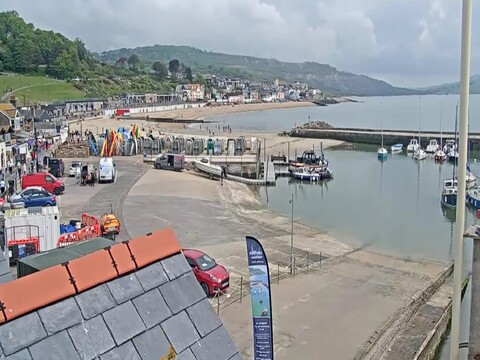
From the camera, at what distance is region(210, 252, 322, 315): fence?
1587cm

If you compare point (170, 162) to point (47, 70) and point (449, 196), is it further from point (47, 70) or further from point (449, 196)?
point (47, 70)

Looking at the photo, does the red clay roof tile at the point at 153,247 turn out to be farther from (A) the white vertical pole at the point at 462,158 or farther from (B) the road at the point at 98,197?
(B) the road at the point at 98,197

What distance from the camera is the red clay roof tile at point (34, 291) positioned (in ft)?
10.0

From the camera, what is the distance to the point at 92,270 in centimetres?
356

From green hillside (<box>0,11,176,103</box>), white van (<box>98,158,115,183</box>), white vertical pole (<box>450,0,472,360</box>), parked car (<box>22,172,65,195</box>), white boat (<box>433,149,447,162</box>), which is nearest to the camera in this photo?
white vertical pole (<box>450,0,472,360</box>)

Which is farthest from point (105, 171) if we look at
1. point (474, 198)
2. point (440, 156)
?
point (440, 156)

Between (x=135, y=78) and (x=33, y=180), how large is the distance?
553 ft

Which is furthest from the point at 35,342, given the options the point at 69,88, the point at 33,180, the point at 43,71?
the point at 43,71

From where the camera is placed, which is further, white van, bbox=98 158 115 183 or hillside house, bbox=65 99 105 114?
hillside house, bbox=65 99 105 114

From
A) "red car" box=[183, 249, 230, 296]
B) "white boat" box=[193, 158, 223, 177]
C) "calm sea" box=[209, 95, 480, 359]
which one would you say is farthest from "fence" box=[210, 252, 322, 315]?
"white boat" box=[193, 158, 223, 177]

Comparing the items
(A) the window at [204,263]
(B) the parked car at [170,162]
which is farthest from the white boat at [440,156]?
(A) the window at [204,263]

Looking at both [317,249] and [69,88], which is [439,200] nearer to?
[317,249]

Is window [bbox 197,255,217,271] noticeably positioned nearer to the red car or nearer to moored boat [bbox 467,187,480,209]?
the red car

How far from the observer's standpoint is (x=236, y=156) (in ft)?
176
